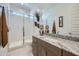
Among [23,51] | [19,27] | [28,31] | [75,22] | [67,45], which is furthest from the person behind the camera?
[19,27]

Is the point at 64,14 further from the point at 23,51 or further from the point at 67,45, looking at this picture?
the point at 23,51

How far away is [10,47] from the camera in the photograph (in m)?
3.21

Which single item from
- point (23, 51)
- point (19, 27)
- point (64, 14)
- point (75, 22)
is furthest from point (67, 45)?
point (19, 27)

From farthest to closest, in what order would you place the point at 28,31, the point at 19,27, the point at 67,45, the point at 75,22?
the point at 19,27 < the point at 28,31 < the point at 75,22 < the point at 67,45

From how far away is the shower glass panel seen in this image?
3.14 metres

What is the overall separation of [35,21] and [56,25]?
1.48ft

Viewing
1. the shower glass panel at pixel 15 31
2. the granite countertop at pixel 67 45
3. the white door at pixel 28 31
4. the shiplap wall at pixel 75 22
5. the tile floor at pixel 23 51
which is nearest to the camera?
the granite countertop at pixel 67 45

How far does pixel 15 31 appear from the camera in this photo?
3230mm

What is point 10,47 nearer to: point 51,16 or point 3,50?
point 3,50

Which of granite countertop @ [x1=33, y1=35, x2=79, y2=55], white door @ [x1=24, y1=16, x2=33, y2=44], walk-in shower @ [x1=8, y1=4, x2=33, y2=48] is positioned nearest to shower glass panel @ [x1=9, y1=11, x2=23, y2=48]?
walk-in shower @ [x1=8, y1=4, x2=33, y2=48]

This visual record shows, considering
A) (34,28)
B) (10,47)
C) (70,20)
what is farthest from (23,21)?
(70,20)

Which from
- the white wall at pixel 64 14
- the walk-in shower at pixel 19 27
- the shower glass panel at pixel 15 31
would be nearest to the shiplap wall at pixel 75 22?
the white wall at pixel 64 14

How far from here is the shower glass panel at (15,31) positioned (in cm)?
314

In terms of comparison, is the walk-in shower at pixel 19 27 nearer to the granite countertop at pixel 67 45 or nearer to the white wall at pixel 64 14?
the granite countertop at pixel 67 45
